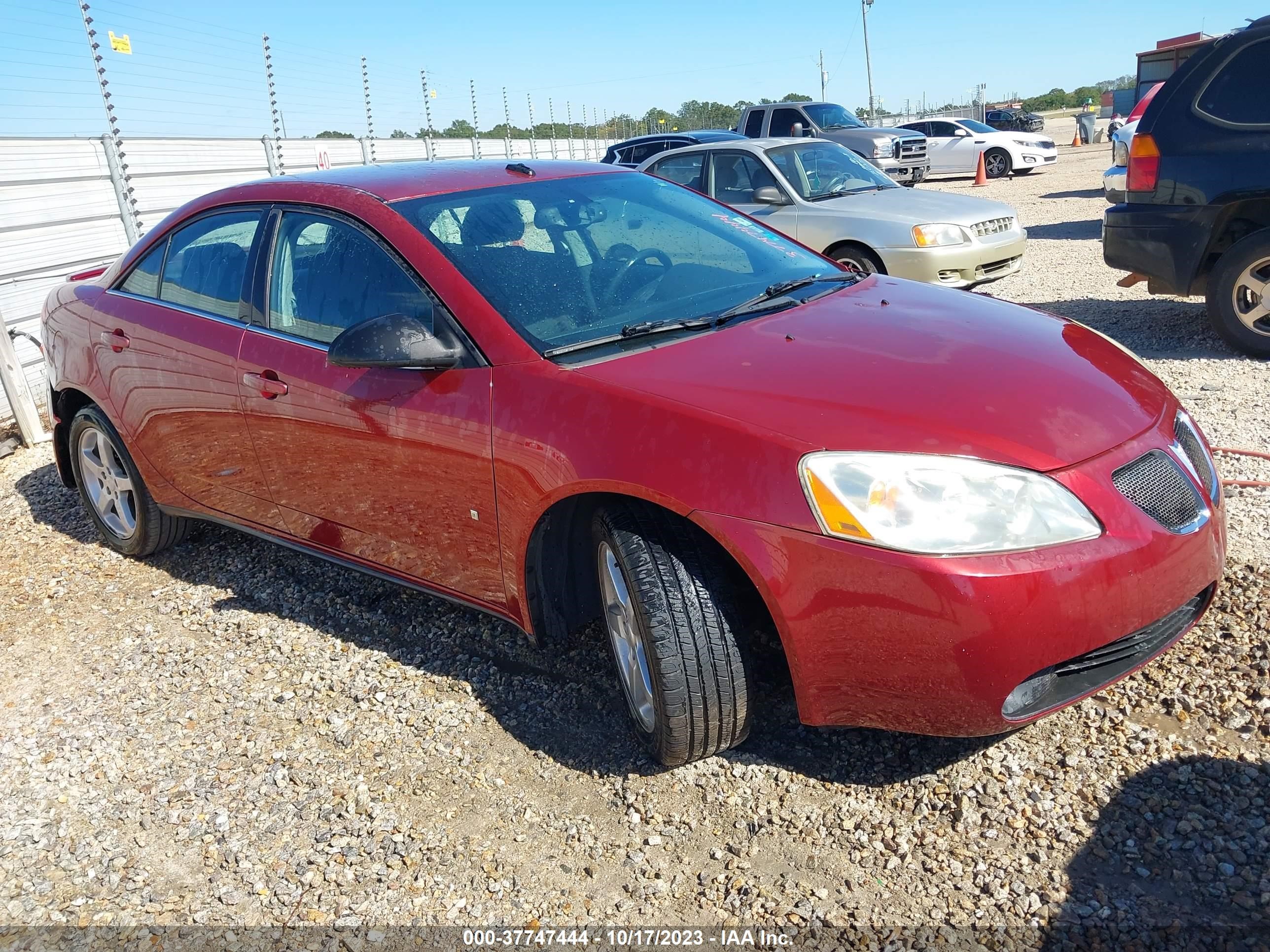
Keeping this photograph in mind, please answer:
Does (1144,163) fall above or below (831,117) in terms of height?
below

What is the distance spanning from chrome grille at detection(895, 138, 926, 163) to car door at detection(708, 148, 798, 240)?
28.7ft

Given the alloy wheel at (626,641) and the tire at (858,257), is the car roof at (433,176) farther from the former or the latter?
the tire at (858,257)

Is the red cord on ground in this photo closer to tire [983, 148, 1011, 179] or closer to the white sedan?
the white sedan

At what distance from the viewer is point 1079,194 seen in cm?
1770

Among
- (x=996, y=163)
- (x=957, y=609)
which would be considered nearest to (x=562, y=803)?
(x=957, y=609)

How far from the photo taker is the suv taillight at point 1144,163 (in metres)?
6.14

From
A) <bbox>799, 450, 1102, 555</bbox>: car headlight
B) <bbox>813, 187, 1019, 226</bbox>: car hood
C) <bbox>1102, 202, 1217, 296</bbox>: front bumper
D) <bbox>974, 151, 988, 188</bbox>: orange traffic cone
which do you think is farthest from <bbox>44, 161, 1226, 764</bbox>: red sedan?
<bbox>974, 151, 988, 188</bbox>: orange traffic cone

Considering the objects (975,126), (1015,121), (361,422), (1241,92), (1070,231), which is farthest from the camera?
(1015,121)

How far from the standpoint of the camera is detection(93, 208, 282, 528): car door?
3.66 metres

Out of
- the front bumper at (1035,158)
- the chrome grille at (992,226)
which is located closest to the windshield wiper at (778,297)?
the chrome grille at (992,226)

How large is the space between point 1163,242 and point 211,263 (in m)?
5.50

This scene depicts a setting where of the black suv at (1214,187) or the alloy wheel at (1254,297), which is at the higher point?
the black suv at (1214,187)

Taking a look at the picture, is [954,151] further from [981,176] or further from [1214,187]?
[1214,187]

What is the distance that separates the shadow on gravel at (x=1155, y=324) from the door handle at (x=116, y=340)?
502 centimetres
